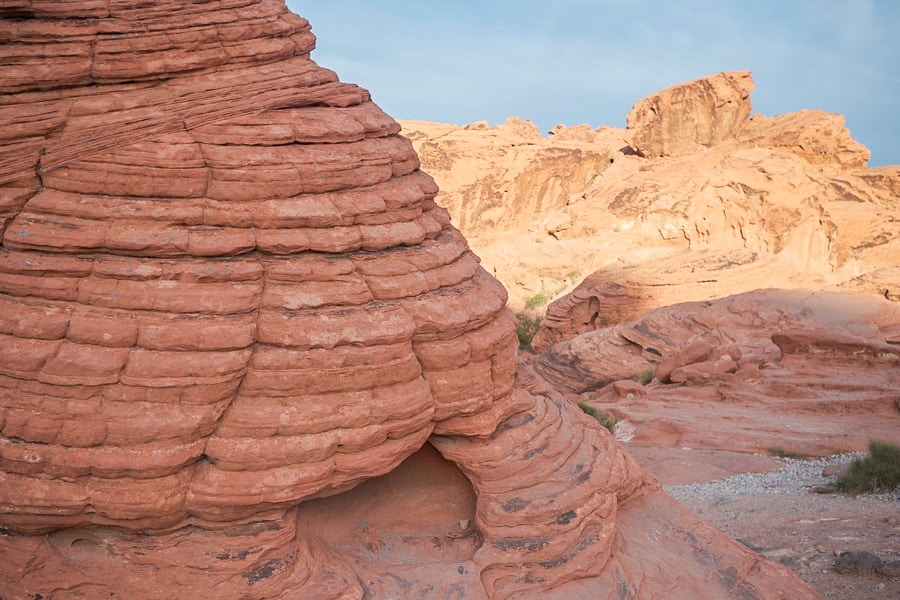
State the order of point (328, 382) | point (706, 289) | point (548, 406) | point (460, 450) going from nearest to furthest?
point (328, 382), point (460, 450), point (548, 406), point (706, 289)

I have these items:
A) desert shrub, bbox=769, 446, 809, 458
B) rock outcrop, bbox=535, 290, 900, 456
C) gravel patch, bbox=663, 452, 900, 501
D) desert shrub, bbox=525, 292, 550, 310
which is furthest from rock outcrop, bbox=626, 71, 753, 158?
gravel patch, bbox=663, 452, 900, 501

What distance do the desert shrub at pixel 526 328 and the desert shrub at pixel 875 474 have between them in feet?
60.7

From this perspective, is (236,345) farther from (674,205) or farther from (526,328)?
(674,205)

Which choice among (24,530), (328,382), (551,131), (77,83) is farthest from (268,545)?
(551,131)

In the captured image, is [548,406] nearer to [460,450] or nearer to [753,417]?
[460,450]

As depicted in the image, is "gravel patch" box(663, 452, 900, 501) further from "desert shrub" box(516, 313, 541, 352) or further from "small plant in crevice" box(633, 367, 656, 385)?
"desert shrub" box(516, 313, 541, 352)

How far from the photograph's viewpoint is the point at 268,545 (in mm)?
6277

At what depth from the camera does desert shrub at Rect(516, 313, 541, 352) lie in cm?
3181

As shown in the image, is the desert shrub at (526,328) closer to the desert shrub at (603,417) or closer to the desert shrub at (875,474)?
the desert shrub at (603,417)

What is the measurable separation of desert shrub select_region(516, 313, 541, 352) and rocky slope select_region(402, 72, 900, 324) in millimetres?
1705

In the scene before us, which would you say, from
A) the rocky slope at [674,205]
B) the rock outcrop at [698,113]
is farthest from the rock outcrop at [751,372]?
the rock outcrop at [698,113]

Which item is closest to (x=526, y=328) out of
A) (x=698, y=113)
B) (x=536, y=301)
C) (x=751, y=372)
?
(x=536, y=301)

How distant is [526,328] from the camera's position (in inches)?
1299

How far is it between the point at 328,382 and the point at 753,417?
42.7 ft
